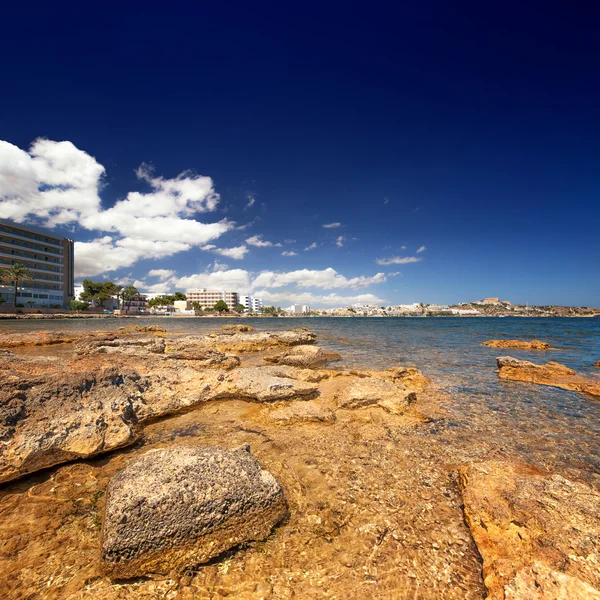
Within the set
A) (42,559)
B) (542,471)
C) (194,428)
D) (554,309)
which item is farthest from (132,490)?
(554,309)

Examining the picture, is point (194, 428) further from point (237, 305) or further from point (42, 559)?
point (237, 305)

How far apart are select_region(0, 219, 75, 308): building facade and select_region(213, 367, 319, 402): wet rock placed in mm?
103098

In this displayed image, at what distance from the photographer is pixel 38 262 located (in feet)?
285

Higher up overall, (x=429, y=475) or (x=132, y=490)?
(x=132, y=490)

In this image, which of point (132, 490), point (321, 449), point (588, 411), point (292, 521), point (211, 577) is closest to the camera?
point (211, 577)

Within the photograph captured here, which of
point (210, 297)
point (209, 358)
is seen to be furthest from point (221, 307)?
point (209, 358)

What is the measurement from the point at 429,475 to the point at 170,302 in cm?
17483

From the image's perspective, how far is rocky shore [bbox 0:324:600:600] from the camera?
3000 mm

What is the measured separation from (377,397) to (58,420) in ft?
24.5

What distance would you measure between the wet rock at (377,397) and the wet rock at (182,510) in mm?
4807

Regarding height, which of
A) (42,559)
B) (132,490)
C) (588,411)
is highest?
(132,490)

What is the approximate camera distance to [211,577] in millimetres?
3051

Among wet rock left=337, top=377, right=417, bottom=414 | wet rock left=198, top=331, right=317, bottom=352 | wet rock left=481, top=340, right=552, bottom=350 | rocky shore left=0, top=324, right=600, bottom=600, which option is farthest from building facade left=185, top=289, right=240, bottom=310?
rocky shore left=0, top=324, right=600, bottom=600

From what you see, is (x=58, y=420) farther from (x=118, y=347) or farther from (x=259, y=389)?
(x=118, y=347)
